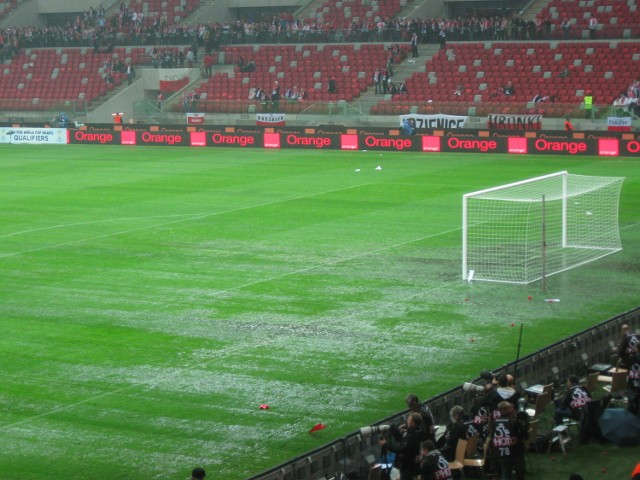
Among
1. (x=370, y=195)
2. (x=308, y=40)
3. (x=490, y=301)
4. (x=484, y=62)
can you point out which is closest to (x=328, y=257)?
(x=490, y=301)

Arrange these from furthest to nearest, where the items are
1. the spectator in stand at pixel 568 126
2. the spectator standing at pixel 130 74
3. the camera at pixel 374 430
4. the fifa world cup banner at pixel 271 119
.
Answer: the spectator standing at pixel 130 74
the fifa world cup banner at pixel 271 119
the spectator in stand at pixel 568 126
the camera at pixel 374 430

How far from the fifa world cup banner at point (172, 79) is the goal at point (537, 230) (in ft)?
128

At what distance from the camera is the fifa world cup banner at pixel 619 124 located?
50.0m

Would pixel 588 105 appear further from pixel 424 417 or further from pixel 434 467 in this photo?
pixel 434 467

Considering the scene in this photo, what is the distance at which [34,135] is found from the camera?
199 ft

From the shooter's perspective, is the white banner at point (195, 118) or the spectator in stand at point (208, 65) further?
the spectator in stand at point (208, 65)

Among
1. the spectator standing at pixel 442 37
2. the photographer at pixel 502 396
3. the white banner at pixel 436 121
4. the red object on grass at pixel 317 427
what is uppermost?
the spectator standing at pixel 442 37

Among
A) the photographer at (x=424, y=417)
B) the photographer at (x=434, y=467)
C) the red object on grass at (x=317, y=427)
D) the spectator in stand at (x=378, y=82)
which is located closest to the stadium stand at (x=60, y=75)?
the spectator in stand at (x=378, y=82)

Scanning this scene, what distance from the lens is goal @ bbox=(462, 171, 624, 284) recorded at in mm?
25422

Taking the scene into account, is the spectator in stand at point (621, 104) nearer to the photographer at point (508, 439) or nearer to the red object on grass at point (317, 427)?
the red object on grass at point (317, 427)

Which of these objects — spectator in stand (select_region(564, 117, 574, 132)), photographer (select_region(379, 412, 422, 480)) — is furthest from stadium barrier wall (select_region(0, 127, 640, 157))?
photographer (select_region(379, 412, 422, 480))


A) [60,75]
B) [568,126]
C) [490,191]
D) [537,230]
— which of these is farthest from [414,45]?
[490,191]

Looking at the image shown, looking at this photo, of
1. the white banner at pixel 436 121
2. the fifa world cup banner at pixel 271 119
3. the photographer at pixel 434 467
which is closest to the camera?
the photographer at pixel 434 467

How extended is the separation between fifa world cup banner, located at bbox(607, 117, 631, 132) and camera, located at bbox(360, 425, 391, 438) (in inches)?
1545
